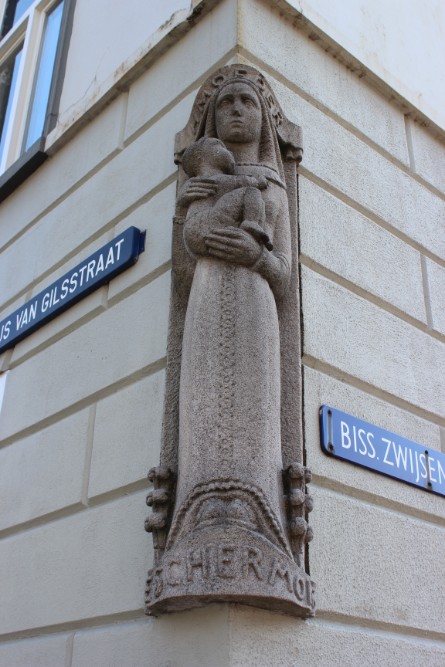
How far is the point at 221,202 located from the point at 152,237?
2.53ft

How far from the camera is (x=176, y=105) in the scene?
394 cm

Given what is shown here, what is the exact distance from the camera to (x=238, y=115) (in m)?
3.29

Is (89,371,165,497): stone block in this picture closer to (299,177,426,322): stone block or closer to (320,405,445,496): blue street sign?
(320,405,445,496): blue street sign

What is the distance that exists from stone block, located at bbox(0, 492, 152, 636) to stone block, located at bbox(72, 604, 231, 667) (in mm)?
89

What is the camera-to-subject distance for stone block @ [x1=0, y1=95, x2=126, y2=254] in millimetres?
4406

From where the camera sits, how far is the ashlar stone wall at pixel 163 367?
2.85m

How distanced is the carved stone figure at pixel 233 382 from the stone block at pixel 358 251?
0.60 ft

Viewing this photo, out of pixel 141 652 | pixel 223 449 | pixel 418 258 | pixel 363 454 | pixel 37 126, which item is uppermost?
pixel 37 126

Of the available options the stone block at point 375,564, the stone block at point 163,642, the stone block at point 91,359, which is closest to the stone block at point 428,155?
the stone block at point 91,359

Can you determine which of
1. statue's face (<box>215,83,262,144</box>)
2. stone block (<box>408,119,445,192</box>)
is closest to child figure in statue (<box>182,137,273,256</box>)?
statue's face (<box>215,83,262,144</box>)

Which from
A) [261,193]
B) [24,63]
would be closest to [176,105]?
[261,193]

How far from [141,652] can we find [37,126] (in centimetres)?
390

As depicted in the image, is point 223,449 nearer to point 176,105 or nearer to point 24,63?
point 176,105

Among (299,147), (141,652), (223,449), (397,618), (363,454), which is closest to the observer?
(223,449)
